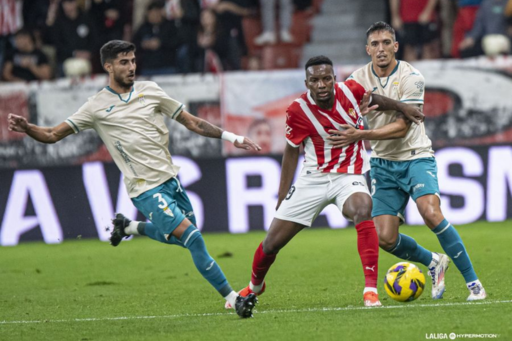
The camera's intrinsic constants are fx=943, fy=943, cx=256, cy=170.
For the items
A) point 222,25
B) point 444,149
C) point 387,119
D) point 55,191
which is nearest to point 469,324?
point 387,119

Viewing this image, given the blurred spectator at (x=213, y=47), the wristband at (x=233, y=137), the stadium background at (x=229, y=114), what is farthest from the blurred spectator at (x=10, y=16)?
the wristband at (x=233, y=137)

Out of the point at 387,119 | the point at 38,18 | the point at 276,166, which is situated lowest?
the point at 276,166

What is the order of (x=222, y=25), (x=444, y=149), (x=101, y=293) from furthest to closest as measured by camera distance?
(x=222, y=25), (x=444, y=149), (x=101, y=293)

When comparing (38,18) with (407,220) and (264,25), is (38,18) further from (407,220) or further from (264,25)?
(407,220)

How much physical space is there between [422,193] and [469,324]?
169 cm

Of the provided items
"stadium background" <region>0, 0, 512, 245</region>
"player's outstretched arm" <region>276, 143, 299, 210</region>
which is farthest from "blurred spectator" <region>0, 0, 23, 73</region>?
"player's outstretched arm" <region>276, 143, 299, 210</region>

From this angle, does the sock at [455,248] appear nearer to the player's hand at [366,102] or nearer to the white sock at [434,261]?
the white sock at [434,261]

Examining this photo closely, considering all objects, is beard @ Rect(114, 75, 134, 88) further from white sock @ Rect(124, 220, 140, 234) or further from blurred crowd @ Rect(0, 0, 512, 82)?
blurred crowd @ Rect(0, 0, 512, 82)

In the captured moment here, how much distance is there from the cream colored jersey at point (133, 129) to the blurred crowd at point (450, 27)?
846 cm

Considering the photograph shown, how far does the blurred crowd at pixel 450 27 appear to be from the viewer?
51.1 feet

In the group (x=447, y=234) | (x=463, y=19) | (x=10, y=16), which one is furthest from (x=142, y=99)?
(x=10, y=16)

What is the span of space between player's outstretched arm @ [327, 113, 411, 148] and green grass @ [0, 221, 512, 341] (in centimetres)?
130

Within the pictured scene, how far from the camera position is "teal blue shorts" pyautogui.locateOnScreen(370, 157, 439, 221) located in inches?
301

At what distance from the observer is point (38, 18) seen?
58.4 ft
